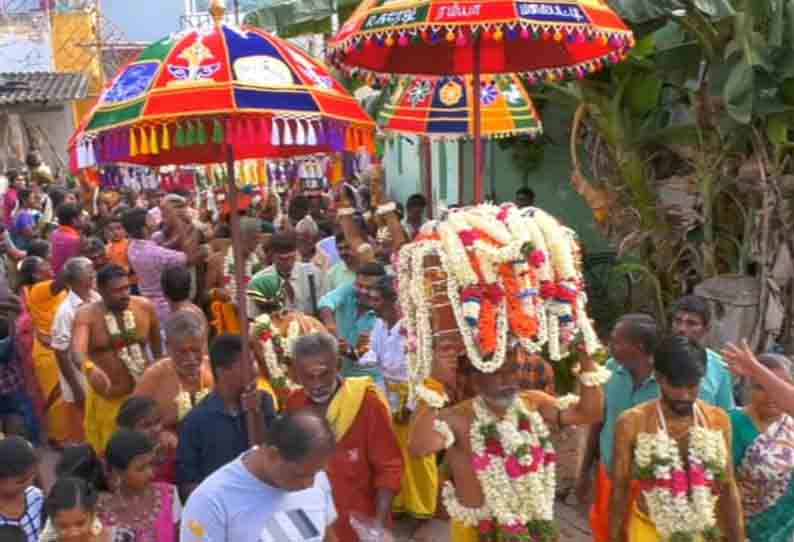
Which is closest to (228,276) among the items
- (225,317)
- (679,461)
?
(225,317)

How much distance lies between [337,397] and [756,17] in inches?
216

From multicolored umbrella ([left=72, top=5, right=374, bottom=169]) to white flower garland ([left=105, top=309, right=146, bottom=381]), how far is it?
1922 millimetres

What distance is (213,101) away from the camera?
377 centimetres

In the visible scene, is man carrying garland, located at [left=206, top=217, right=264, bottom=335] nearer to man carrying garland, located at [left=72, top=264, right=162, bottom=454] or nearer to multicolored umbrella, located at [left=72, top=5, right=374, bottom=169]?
man carrying garland, located at [left=72, top=264, right=162, bottom=454]

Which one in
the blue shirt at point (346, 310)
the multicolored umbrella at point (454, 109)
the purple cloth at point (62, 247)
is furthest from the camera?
the purple cloth at point (62, 247)

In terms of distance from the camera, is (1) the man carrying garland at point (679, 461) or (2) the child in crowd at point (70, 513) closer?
(2) the child in crowd at point (70, 513)

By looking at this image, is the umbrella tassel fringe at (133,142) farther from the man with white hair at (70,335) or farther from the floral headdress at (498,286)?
the man with white hair at (70,335)

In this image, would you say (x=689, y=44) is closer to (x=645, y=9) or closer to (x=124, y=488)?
(x=645, y=9)

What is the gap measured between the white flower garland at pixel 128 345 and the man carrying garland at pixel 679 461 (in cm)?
308

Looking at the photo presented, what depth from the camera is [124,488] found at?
4035 millimetres

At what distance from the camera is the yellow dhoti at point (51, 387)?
7.34 meters

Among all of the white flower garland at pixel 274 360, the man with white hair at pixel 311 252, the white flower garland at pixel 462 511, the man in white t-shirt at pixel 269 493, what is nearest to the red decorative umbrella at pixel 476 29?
the white flower garland at pixel 462 511

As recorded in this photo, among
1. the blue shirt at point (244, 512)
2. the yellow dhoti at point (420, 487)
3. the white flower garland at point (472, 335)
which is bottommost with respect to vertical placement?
the yellow dhoti at point (420, 487)

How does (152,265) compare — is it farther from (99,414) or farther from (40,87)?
(40,87)
